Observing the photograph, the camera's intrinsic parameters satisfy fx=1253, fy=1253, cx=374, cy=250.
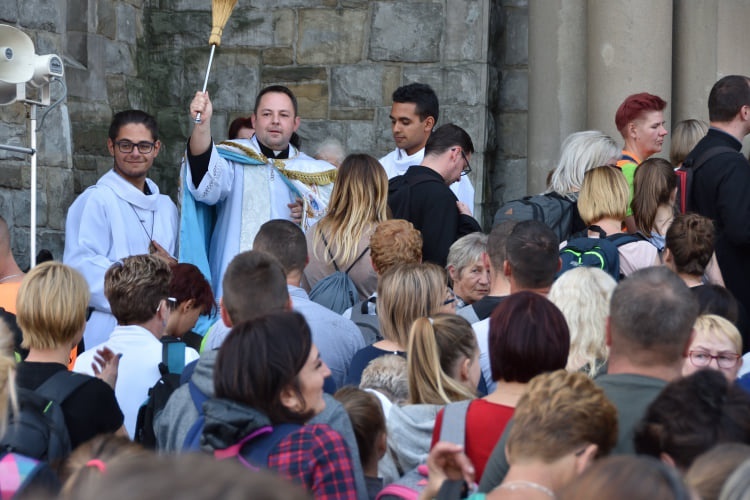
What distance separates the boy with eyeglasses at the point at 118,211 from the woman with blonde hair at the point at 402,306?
7.72ft

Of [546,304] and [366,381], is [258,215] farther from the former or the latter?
[546,304]

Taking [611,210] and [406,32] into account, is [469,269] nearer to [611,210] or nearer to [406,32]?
[611,210]

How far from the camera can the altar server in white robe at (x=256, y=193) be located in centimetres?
674

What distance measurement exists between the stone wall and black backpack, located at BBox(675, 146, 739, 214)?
120 inches

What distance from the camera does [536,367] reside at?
10.3 ft

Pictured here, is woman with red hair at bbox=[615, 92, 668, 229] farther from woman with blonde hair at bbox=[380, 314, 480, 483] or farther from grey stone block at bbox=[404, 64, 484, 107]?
woman with blonde hair at bbox=[380, 314, 480, 483]

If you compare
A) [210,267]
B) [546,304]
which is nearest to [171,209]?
[210,267]

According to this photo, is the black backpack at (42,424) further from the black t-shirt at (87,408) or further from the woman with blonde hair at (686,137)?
the woman with blonde hair at (686,137)

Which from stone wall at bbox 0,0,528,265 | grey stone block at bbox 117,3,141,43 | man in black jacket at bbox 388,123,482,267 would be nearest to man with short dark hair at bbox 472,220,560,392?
man in black jacket at bbox 388,123,482,267

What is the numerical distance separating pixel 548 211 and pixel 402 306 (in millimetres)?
2035

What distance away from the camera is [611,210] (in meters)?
5.50

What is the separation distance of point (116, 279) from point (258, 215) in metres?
2.50

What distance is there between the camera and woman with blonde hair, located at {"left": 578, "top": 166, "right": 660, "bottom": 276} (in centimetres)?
552

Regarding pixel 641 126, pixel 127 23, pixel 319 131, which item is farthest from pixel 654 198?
pixel 127 23
